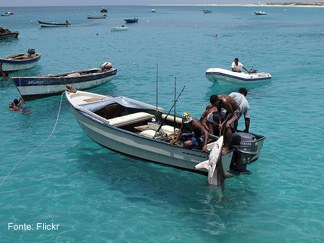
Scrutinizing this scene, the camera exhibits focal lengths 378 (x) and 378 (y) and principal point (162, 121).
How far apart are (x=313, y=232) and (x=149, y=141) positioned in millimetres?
5995

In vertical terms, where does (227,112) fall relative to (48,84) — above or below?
above

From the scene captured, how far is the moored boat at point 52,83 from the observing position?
23.0 m

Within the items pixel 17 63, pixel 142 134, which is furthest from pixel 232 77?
pixel 17 63

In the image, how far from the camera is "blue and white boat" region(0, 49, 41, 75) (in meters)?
32.2

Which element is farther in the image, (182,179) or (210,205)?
(182,179)

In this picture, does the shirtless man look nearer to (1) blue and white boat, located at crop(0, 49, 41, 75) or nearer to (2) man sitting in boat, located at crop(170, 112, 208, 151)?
(2) man sitting in boat, located at crop(170, 112, 208, 151)

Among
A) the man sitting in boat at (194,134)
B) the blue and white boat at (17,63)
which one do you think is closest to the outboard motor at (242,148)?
the man sitting in boat at (194,134)

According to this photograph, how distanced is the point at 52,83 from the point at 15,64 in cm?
1110

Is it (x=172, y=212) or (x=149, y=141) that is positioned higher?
(x=149, y=141)

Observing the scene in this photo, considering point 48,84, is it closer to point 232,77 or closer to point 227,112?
point 232,77

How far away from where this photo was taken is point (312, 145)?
53.0 ft

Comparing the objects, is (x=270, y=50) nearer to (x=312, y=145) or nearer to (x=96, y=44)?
(x=96, y=44)

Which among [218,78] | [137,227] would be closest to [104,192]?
[137,227]

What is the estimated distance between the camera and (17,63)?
3319 centimetres
